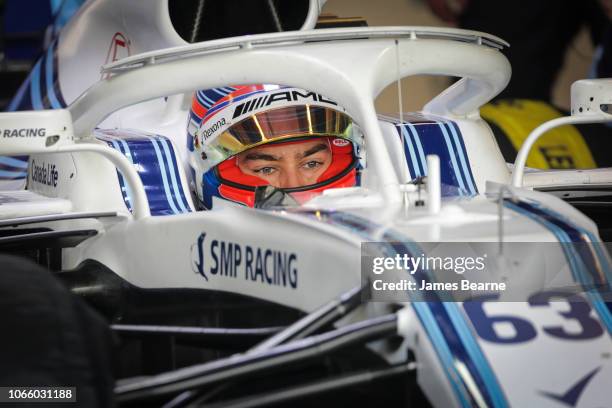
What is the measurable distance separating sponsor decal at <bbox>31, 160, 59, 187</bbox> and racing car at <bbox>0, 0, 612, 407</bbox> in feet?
0.05

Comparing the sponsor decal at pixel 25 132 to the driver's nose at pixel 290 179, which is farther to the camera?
the driver's nose at pixel 290 179

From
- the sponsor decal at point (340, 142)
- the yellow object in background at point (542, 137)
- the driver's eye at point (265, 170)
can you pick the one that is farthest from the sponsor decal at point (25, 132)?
the yellow object in background at point (542, 137)

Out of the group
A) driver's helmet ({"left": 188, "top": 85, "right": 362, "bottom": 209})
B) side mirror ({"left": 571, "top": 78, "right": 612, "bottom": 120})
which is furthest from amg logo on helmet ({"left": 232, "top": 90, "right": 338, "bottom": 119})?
side mirror ({"left": 571, "top": 78, "right": 612, "bottom": 120})

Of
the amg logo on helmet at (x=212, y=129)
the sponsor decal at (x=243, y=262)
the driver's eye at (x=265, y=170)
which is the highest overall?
the amg logo on helmet at (x=212, y=129)

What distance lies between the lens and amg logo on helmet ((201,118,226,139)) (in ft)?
11.9

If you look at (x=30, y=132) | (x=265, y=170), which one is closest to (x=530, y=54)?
(x=265, y=170)

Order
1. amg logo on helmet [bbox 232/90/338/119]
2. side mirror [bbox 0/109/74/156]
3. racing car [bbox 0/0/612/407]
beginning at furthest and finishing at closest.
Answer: amg logo on helmet [bbox 232/90/338/119], side mirror [bbox 0/109/74/156], racing car [bbox 0/0/612/407]

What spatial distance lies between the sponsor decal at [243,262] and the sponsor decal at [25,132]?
0.45m

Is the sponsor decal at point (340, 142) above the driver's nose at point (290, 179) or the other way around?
above

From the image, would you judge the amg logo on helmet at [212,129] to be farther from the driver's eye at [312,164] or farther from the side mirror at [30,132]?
the side mirror at [30,132]

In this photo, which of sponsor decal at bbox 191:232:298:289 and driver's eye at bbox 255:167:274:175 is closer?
sponsor decal at bbox 191:232:298:289

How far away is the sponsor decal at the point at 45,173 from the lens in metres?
3.71

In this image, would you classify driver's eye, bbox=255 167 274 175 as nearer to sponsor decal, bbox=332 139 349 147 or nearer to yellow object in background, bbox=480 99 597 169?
sponsor decal, bbox=332 139 349 147

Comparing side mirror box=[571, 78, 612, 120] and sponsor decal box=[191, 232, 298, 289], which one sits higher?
side mirror box=[571, 78, 612, 120]
